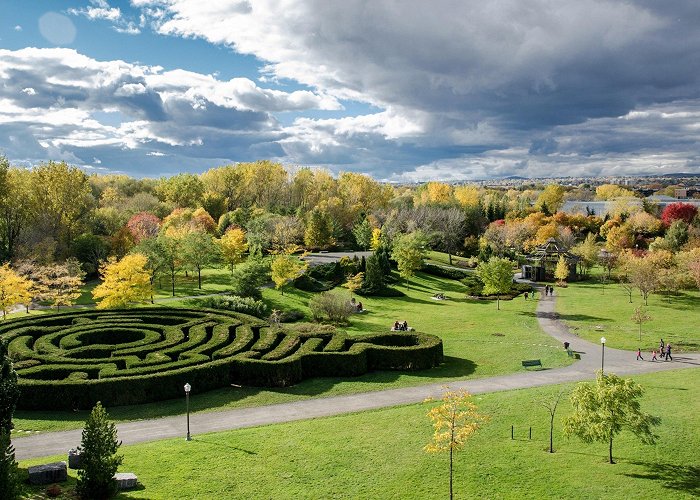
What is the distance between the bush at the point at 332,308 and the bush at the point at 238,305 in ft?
17.0

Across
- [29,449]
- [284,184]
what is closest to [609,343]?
[29,449]

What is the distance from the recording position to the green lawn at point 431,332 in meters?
29.8

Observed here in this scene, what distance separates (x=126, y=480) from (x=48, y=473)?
3.04 metres

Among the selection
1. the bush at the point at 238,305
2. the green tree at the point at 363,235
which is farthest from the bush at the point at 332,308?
the green tree at the point at 363,235

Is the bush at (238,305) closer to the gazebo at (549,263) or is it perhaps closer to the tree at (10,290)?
the tree at (10,290)

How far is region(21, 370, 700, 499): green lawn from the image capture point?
791 inches

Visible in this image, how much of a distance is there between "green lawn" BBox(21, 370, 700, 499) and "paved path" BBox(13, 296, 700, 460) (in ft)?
4.80

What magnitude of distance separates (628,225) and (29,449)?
103 m

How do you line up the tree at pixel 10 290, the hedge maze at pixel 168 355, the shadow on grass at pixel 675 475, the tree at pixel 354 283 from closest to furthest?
the shadow on grass at pixel 675 475 < the hedge maze at pixel 168 355 < the tree at pixel 10 290 < the tree at pixel 354 283

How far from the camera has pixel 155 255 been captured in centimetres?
6006

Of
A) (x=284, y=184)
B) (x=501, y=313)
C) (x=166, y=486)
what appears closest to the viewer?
(x=166, y=486)

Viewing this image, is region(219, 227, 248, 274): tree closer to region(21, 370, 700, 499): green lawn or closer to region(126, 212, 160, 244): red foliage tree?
region(126, 212, 160, 244): red foliage tree

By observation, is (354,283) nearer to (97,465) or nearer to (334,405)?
Answer: (334,405)

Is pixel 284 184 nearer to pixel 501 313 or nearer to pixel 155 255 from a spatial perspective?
pixel 155 255
